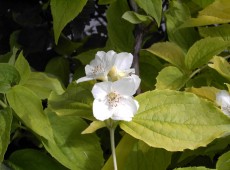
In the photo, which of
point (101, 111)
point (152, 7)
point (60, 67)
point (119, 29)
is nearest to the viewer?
point (101, 111)

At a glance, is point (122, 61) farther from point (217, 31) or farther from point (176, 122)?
point (217, 31)

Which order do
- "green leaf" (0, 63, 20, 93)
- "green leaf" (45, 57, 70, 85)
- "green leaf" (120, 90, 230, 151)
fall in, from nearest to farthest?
"green leaf" (120, 90, 230, 151) < "green leaf" (0, 63, 20, 93) < "green leaf" (45, 57, 70, 85)

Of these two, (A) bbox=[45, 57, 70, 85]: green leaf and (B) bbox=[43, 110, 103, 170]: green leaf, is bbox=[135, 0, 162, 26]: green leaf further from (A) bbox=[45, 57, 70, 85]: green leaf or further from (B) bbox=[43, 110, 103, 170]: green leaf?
(A) bbox=[45, 57, 70, 85]: green leaf

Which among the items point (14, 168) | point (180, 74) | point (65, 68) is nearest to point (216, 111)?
point (180, 74)

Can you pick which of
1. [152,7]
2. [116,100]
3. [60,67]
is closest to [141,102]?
[116,100]

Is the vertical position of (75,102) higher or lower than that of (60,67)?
higher

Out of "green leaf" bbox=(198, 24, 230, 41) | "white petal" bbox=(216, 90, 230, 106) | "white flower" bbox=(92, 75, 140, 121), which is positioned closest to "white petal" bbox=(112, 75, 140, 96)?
"white flower" bbox=(92, 75, 140, 121)

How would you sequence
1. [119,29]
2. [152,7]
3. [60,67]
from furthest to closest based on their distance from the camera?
[60,67] < [119,29] < [152,7]

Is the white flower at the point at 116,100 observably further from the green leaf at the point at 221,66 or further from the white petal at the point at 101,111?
the green leaf at the point at 221,66
